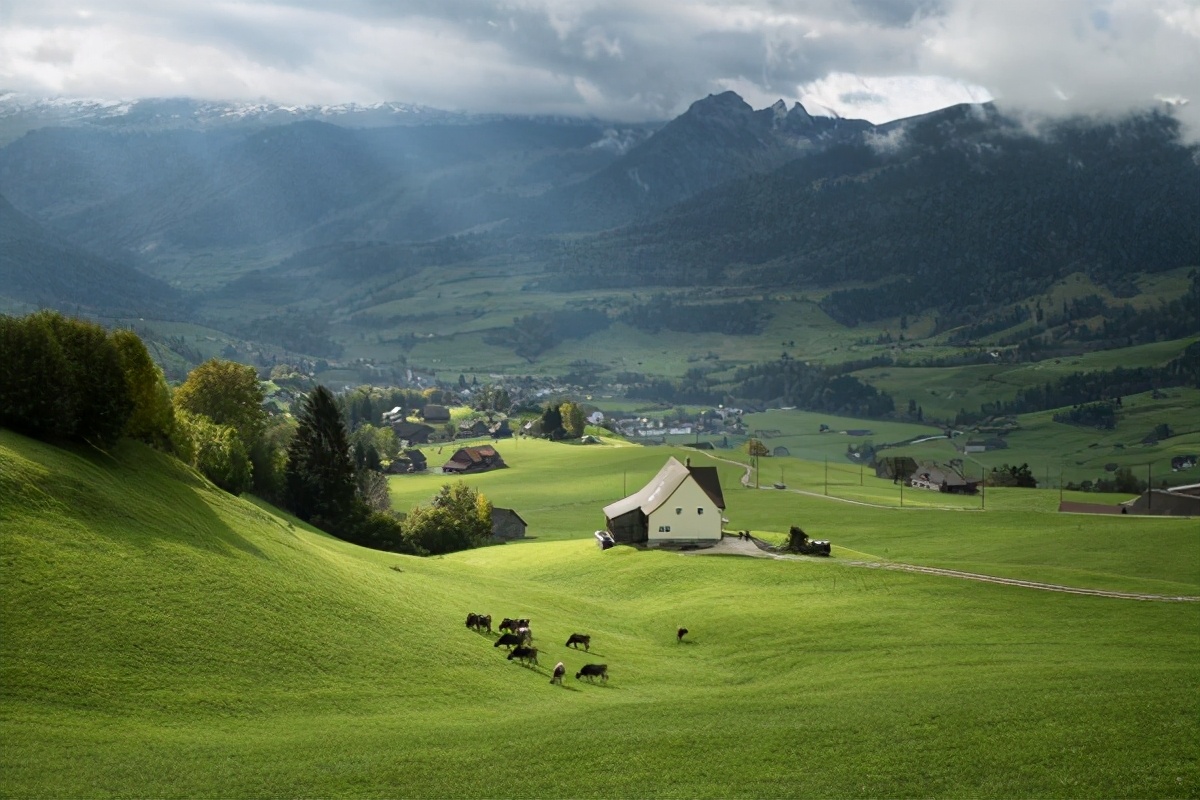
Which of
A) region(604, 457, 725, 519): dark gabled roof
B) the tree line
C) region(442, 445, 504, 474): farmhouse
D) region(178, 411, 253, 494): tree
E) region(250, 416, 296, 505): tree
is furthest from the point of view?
region(442, 445, 504, 474): farmhouse

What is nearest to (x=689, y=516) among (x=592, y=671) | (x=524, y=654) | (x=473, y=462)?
(x=524, y=654)

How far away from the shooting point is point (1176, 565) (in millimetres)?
65562

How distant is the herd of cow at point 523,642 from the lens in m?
34.6

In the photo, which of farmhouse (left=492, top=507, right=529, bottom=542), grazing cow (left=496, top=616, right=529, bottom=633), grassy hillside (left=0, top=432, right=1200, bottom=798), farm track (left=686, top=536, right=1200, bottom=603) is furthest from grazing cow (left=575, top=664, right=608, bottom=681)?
farmhouse (left=492, top=507, right=529, bottom=542)

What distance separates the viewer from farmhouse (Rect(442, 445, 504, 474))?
154500mm

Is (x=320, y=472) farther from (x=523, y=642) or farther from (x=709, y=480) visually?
(x=523, y=642)

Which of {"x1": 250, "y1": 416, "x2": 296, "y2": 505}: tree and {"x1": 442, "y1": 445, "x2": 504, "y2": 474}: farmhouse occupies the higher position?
{"x1": 442, "y1": 445, "x2": 504, "y2": 474}: farmhouse

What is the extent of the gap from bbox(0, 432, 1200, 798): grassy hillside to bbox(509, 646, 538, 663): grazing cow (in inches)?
23.5

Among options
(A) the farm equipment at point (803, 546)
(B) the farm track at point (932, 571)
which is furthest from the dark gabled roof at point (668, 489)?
(A) the farm equipment at point (803, 546)

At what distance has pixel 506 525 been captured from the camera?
331 ft

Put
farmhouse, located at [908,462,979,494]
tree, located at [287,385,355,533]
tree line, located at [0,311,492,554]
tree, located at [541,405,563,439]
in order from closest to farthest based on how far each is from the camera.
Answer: tree line, located at [0,311,492,554] → tree, located at [287,385,355,533] → farmhouse, located at [908,462,979,494] → tree, located at [541,405,563,439]

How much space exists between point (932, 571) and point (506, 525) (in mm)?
50611

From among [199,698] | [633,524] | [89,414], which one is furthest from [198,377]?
[199,698]

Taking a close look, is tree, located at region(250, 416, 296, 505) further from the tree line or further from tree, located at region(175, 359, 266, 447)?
tree, located at region(175, 359, 266, 447)
